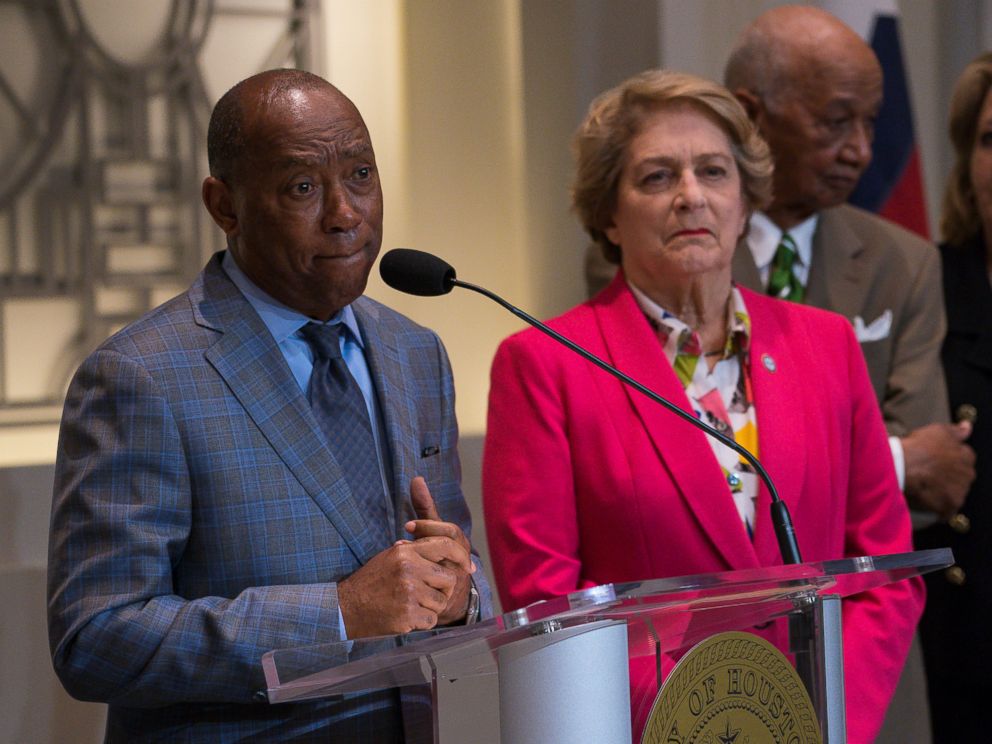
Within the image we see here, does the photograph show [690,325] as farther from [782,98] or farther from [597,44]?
[597,44]

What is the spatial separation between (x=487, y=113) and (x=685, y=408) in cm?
177

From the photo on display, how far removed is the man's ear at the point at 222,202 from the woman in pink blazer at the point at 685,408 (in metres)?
0.59

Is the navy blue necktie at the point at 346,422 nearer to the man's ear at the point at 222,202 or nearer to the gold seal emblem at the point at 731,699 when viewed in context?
the man's ear at the point at 222,202

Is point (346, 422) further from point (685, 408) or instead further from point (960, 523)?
point (960, 523)

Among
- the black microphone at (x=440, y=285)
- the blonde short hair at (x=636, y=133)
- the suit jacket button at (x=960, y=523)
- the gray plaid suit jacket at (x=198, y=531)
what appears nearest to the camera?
the gray plaid suit jacket at (x=198, y=531)

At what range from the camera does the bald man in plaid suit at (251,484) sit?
154 cm

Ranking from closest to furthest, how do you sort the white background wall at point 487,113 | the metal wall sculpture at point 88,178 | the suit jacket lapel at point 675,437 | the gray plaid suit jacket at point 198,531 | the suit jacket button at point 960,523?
1. the gray plaid suit jacket at point 198,531
2. the suit jacket lapel at point 675,437
3. the suit jacket button at point 960,523
4. the metal wall sculpture at point 88,178
5. the white background wall at point 487,113

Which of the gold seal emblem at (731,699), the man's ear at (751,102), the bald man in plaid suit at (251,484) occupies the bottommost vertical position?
the gold seal emblem at (731,699)

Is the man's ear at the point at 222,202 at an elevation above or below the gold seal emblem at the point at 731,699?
above

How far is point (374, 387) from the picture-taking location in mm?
1830

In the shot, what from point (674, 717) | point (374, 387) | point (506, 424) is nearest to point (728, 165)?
point (506, 424)

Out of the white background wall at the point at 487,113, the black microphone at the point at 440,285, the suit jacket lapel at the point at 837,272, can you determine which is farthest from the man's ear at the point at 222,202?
the white background wall at the point at 487,113

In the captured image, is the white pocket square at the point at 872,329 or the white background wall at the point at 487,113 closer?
the white pocket square at the point at 872,329

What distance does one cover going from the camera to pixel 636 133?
2260 mm
